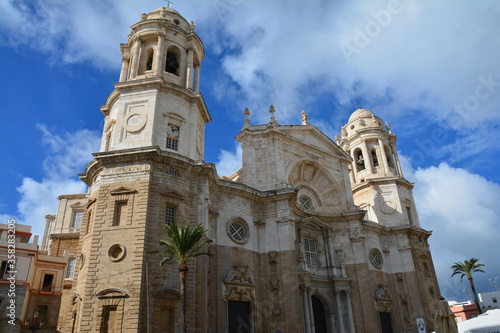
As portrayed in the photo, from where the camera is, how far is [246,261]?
2733cm

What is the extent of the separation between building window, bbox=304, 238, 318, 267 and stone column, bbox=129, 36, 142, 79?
18.4m

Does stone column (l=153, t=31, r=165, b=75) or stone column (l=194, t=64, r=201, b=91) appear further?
stone column (l=194, t=64, r=201, b=91)

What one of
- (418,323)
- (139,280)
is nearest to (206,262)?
(139,280)

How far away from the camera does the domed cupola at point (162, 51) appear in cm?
2830

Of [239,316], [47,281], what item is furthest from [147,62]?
[47,281]

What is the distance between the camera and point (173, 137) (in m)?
26.0

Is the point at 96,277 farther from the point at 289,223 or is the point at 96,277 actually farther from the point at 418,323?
the point at 418,323

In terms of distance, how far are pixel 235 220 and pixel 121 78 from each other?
13.6 m

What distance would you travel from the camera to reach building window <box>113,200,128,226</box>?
22031mm

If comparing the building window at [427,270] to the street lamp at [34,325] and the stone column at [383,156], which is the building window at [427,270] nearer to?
the stone column at [383,156]

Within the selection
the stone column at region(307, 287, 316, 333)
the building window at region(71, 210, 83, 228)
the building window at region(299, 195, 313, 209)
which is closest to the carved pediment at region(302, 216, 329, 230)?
the building window at region(299, 195, 313, 209)

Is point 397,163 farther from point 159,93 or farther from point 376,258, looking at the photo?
point 159,93

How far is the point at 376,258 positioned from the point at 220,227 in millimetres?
17704

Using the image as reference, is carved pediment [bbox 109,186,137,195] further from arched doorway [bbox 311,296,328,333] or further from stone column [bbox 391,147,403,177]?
stone column [bbox 391,147,403,177]
